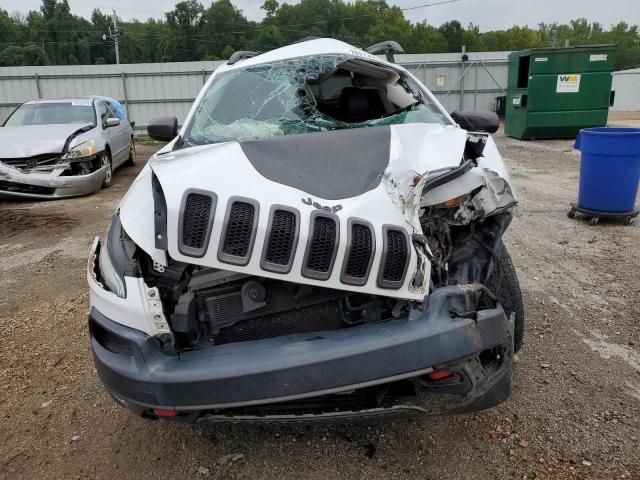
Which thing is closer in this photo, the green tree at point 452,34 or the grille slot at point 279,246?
the grille slot at point 279,246

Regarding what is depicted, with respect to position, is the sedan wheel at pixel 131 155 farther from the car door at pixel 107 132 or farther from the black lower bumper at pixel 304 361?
the black lower bumper at pixel 304 361

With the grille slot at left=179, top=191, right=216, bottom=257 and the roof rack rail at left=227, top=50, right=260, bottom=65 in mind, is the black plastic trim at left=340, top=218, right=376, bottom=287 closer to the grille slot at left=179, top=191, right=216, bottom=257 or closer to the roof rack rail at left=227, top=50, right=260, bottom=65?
the grille slot at left=179, top=191, right=216, bottom=257

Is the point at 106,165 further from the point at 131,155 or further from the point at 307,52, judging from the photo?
the point at 307,52

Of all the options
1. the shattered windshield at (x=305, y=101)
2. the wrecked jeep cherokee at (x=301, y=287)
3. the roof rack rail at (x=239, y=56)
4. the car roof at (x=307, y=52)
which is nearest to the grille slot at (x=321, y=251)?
the wrecked jeep cherokee at (x=301, y=287)

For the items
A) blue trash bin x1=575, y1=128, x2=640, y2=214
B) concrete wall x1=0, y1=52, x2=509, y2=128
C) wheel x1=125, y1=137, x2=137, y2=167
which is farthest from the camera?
concrete wall x1=0, y1=52, x2=509, y2=128

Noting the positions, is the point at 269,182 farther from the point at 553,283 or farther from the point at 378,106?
the point at 553,283

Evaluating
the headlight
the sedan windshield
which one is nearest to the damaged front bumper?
the headlight

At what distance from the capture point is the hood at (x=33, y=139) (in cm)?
736

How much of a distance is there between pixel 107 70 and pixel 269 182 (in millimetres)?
18066

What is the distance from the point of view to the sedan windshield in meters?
8.66

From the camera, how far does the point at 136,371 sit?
6.34 feet

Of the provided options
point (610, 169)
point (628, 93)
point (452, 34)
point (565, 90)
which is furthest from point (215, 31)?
point (610, 169)

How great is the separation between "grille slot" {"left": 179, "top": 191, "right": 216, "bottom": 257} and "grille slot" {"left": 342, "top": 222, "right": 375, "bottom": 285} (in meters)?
0.52

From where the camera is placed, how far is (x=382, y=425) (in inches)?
101
